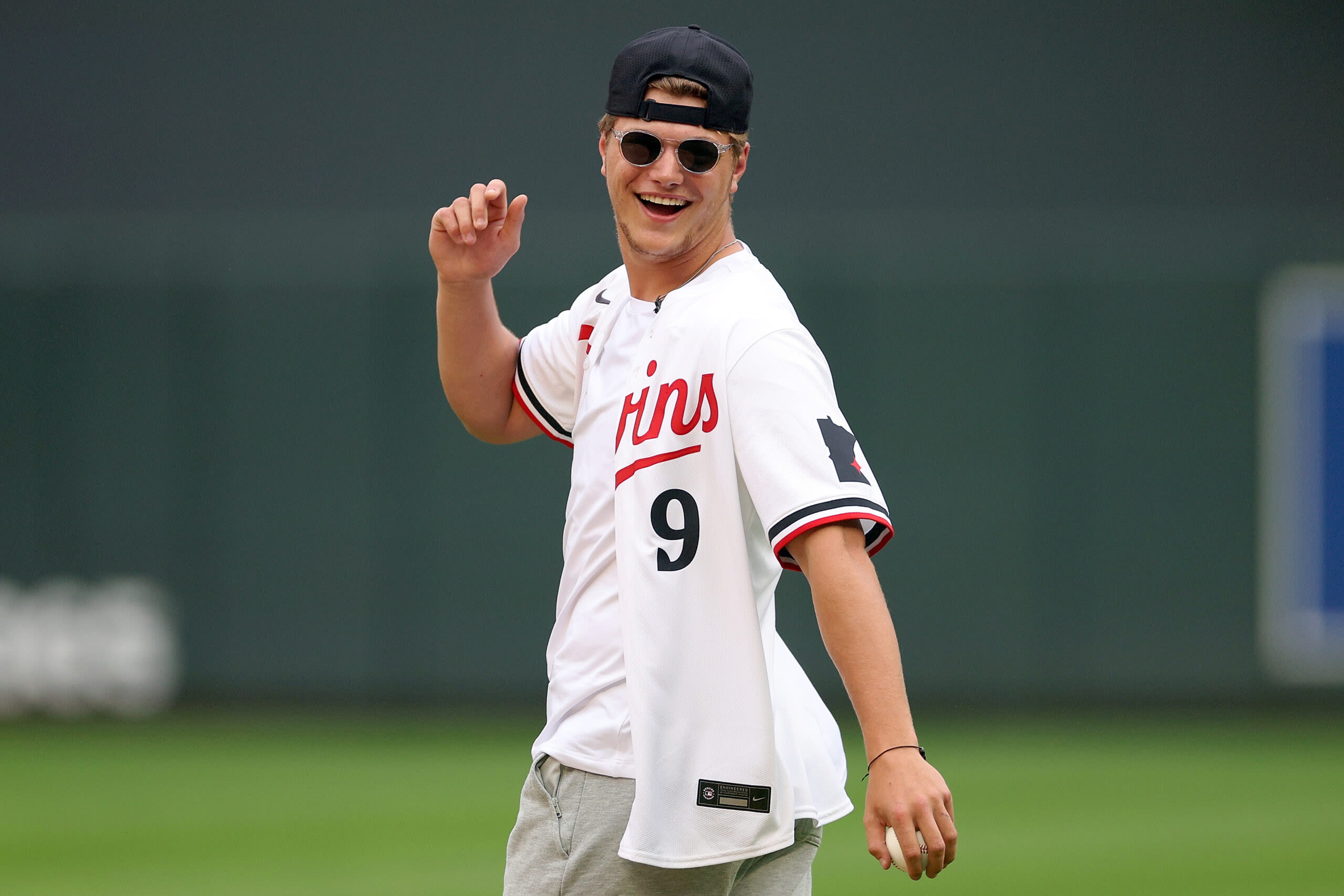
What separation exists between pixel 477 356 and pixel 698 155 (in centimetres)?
86

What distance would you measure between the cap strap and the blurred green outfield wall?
860 cm

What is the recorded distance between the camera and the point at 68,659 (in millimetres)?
11336

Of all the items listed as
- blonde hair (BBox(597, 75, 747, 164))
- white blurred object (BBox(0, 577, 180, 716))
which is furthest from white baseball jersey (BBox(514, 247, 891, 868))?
white blurred object (BBox(0, 577, 180, 716))

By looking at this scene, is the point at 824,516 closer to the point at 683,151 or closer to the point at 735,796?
the point at 735,796

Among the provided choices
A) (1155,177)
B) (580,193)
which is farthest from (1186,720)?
(580,193)

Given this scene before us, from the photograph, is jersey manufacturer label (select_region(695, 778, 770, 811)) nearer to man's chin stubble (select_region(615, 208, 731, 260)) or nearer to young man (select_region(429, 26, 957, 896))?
young man (select_region(429, 26, 957, 896))

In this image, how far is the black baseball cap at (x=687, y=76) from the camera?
327cm

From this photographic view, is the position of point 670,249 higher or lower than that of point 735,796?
higher

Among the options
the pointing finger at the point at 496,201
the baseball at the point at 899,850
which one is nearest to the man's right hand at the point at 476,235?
the pointing finger at the point at 496,201

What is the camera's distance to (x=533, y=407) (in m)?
3.87

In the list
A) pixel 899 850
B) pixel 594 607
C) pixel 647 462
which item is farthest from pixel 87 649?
pixel 899 850

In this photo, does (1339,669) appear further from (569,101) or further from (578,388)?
(578,388)

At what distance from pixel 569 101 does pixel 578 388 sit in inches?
459

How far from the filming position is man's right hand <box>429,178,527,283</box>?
145 inches
